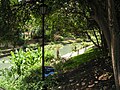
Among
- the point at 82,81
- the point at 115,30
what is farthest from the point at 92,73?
the point at 115,30

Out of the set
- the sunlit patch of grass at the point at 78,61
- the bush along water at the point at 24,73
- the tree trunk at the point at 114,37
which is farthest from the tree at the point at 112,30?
the sunlit patch of grass at the point at 78,61

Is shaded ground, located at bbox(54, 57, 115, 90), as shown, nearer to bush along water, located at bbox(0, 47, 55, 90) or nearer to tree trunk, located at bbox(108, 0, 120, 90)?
bush along water, located at bbox(0, 47, 55, 90)

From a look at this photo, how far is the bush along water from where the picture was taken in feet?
30.1

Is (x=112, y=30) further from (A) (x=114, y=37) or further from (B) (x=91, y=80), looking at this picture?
(B) (x=91, y=80)

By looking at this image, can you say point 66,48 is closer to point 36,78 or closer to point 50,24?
point 50,24

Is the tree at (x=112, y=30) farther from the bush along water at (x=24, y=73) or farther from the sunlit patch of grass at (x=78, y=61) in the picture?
the sunlit patch of grass at (x=78, y=61)

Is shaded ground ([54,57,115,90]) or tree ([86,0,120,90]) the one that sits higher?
tree ([86,0,120,90])

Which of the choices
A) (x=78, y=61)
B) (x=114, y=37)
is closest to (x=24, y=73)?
(x=78, y=61)

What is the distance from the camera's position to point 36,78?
1059cm

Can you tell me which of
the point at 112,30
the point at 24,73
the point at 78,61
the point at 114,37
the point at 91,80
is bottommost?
the point at 24,73

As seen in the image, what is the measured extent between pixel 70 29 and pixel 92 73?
5.09 meters

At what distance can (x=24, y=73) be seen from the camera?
41.4ft

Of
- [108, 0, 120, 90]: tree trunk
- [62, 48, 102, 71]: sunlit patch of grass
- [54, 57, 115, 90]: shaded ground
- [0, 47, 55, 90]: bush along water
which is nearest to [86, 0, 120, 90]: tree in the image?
[108, 0, 120, 90]: tree trunk

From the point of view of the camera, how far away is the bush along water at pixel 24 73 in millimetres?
9172
